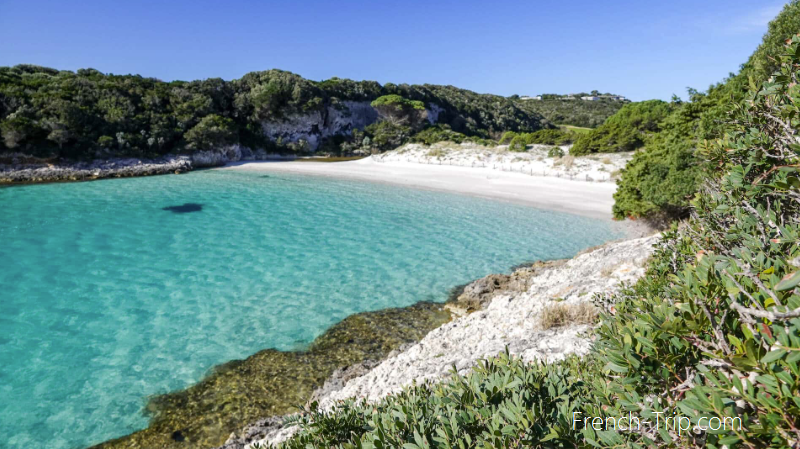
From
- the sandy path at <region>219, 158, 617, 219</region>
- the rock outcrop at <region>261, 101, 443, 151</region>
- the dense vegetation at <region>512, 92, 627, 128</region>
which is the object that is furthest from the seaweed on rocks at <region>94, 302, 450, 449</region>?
the dense vegetation at <region>512, 92, 627, 128</region>

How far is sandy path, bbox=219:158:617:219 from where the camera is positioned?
79.3 ft

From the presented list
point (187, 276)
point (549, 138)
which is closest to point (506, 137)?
point (549, 138)

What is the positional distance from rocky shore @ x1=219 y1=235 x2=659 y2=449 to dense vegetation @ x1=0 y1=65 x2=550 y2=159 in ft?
154

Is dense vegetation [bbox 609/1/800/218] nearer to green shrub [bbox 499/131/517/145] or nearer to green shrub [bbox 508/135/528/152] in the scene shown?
green shrub [bbox 508/135/528/152]

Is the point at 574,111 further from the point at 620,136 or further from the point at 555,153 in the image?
the point at 555,153

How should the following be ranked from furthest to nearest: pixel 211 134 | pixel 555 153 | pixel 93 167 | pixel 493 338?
pixel 211 134
pixel 93 167
pixel 555 153
pixel 493 338

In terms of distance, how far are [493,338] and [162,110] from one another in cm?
5616

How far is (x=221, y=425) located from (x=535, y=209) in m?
21.4

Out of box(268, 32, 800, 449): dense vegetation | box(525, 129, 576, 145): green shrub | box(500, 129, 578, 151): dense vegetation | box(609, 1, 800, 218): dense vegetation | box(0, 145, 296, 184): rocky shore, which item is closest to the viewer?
box(268, 32, 800, 449): dense vegetation

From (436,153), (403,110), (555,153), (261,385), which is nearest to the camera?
(261,385)

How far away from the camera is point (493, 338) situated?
6969mm

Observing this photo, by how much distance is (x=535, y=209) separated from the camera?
2352cm

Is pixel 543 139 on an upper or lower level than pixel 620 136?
lower

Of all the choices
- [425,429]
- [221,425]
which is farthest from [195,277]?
[425,429]
